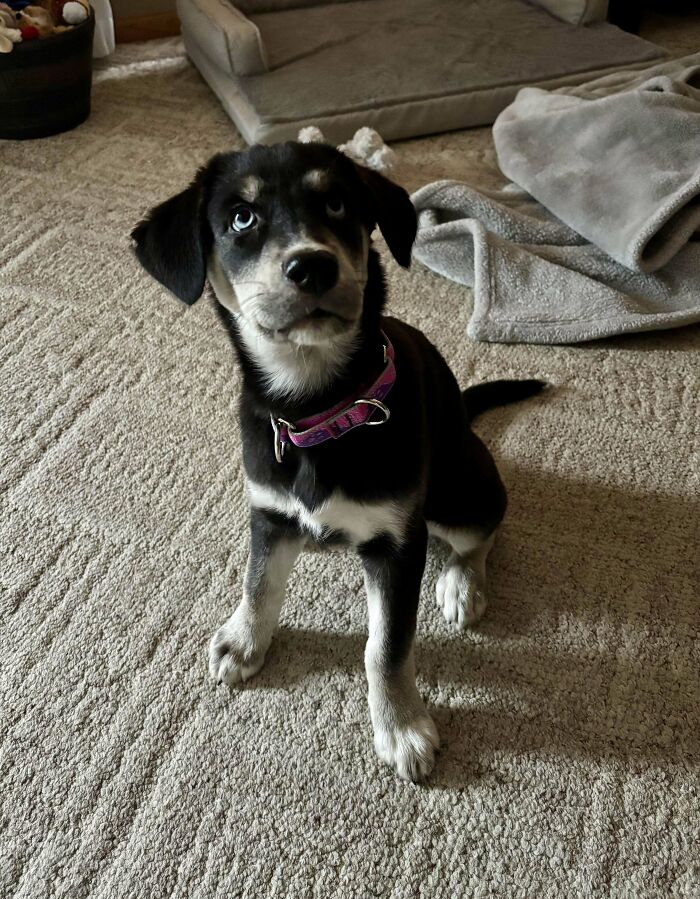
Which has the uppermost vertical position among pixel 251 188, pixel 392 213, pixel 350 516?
pixel 251 188

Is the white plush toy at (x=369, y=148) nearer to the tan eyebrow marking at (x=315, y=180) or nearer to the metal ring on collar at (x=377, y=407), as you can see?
the tan eyebrow marking at (x=315, y=180)

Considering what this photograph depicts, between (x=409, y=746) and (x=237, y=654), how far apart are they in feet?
1.06

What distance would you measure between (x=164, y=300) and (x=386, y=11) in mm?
1972

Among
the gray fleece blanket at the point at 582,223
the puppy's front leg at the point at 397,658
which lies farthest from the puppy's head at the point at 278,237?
the gray fleece blanket at the point at 582,223

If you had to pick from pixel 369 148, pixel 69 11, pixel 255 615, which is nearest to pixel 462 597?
pixel 255 615

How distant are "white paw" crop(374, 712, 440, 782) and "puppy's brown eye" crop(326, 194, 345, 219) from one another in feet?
2.50

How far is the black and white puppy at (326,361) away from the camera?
41.8 inches

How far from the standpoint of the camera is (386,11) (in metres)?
3.35

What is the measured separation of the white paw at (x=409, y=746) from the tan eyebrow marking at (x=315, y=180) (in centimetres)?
80

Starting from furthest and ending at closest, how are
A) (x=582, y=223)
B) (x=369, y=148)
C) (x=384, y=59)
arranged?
(x=384, y=59) → (x=369, y=148) → (x=582, y=223)

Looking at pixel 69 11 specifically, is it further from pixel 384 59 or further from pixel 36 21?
pixel 384 59

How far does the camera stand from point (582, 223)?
2168 millimetres

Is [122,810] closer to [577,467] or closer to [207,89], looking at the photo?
[577,467]

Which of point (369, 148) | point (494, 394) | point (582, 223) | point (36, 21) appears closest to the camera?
point (494, 394)
